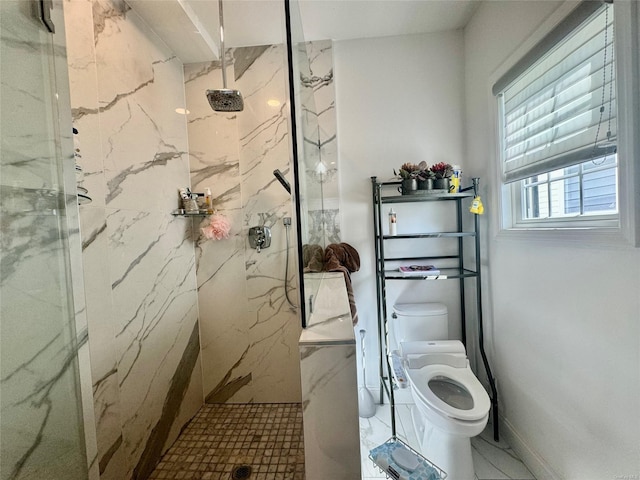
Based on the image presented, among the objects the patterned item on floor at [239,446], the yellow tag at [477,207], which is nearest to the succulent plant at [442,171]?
the yellow tag at [477,207]

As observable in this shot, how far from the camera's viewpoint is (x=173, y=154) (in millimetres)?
1729

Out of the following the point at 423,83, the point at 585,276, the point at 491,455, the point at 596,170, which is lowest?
the point at 491,455

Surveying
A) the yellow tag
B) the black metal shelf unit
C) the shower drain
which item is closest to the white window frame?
the yellow tag

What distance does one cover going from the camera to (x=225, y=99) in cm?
141

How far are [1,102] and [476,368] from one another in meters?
2.57

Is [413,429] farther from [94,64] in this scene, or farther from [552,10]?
[94,64]

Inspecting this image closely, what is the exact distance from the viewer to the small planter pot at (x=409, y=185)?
5.46 ft

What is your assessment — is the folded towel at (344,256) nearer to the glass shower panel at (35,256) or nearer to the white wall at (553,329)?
the white wall at (553,329)

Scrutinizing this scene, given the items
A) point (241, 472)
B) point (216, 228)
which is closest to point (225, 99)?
point (216, 228)

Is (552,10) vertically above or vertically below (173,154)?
above

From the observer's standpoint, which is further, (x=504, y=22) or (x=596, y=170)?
(x=504, y=22)

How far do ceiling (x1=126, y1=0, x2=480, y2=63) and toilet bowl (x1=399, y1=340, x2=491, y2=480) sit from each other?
6.76ft

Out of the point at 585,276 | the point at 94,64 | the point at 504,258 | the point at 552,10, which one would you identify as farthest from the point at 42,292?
the point at 552,10

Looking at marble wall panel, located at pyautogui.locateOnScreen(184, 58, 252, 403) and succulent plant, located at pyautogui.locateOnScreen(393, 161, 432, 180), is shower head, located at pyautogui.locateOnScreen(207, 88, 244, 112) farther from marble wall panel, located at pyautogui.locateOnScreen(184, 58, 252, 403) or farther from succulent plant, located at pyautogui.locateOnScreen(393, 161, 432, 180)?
succulent plant, located at pyautogui.locateOnScreen(393, 161, 432, 180)
